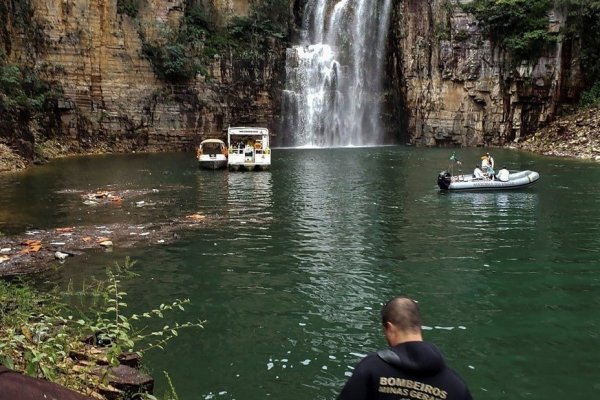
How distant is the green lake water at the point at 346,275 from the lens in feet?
25.9

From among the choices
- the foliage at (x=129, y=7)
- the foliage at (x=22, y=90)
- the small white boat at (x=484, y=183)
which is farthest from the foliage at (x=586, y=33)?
the foliage at (x=22, y=90)

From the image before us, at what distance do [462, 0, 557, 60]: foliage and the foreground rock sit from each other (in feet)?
21.2

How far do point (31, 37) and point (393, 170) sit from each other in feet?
97.7

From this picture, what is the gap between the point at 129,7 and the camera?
154 ft

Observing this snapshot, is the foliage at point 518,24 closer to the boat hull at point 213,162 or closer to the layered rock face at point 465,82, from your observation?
the layered rock face at point 465,82

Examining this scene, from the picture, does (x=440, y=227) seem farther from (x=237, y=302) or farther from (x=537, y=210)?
(x=237, y=302)

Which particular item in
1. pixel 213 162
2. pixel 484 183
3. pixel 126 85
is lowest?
pixel 484 183

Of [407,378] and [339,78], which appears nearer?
[407,378]

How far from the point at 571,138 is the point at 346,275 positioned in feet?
113

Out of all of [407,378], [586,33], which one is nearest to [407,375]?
[407,378]

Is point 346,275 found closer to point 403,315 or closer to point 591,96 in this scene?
point 403,315

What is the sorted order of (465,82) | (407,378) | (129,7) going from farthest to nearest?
1. (465,82)
2. (129,7)
3. (407,378)

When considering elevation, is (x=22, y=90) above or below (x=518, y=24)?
below

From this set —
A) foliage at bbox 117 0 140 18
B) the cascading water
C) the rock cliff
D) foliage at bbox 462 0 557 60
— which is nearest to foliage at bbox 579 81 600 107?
the rock cliff
